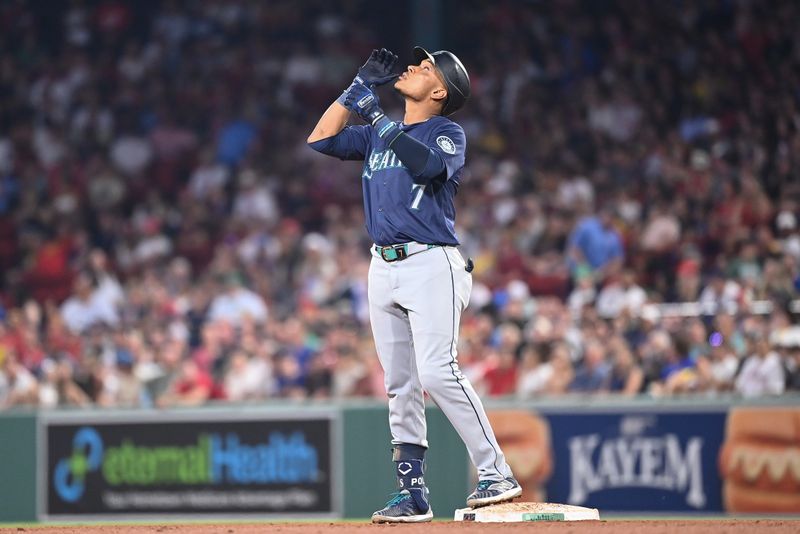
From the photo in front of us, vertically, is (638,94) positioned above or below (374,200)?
above

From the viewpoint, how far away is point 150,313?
13453mm

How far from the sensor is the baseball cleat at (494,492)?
5.57 meters

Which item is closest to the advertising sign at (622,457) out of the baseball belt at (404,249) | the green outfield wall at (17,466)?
the green outfield wall at (17,466)

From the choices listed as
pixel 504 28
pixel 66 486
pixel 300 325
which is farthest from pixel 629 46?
pixel 66 486

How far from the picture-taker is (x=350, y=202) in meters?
15.4

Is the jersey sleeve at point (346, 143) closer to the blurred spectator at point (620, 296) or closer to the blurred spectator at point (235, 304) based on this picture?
the blurred spectator at point (620, 296)

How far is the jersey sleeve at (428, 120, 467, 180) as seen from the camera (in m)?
5.50

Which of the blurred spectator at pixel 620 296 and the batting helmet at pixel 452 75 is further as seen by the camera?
the blurred spectator at pixel 620 296

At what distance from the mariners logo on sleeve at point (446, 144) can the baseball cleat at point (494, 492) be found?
55.8 inches

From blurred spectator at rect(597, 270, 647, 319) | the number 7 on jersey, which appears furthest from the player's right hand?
blurred spectator at rect(597, 270, 647, 319)

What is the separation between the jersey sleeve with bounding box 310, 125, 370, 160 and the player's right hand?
292 millimetres

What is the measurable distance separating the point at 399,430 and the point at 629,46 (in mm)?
10080

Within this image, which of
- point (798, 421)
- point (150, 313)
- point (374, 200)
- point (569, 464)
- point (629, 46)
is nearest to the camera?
point (374, 200)

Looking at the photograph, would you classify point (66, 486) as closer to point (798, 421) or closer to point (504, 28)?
point (798, 421)
